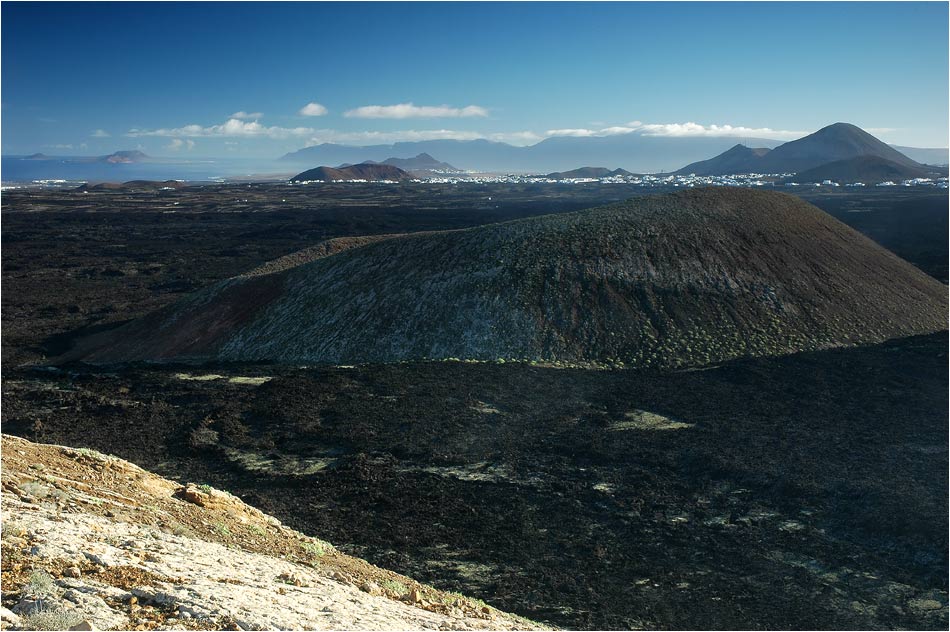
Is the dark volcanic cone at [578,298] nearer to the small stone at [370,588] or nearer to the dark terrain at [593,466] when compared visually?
the dark terrain at [593,466]

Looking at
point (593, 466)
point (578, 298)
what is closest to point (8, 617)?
point (593, 466)

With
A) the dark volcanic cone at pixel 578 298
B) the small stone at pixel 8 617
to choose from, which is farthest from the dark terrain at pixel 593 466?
the small stone at pixel 8 617

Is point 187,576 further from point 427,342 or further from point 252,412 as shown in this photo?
point 427,342

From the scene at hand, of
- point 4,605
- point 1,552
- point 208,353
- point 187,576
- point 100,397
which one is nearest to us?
point 4,605

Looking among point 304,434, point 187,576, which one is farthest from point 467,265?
point 187,576

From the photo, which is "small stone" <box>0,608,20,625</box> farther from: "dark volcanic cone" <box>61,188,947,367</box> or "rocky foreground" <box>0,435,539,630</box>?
"dark volcanic cone" <box>61,188,947,367</box>

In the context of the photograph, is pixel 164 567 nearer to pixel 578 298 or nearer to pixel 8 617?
pixel 8 617
